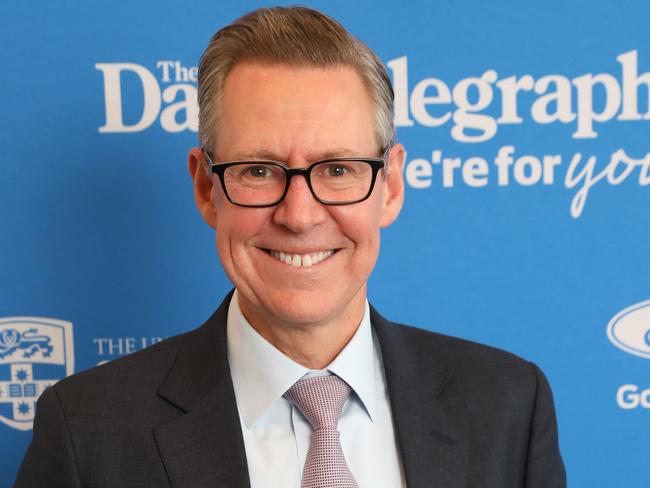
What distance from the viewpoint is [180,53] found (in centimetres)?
171

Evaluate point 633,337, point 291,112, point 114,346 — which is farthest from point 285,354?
point 633,337

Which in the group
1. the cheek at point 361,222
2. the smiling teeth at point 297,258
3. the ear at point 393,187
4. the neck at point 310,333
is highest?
the ear at point 393,187

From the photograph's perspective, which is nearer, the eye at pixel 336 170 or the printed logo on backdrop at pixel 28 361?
the eye at pixel 336 170

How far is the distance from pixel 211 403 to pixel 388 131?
498mm

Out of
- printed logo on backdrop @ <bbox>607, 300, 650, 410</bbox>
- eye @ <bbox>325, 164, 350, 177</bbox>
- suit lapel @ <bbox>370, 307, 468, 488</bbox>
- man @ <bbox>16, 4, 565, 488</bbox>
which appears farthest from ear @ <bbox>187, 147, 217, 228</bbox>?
printed logo on backdrop @ <bbox>607, 300, 650, 410</bbox>

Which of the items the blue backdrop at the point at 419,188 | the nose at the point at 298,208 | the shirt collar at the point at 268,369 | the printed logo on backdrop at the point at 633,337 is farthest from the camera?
the printed logo on backdrop at the point at 633,337

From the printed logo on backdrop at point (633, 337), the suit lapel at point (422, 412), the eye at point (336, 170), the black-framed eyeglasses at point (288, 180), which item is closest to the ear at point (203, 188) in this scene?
the black-framed eyeglasses at point (288, 180)

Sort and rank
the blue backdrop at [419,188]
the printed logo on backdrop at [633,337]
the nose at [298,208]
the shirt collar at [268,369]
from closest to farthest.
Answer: the nose at [298,208] < the shirt collar at [268,369] < the blue backdrop at [419,188] < the printed logo on backdrop at [633,337]

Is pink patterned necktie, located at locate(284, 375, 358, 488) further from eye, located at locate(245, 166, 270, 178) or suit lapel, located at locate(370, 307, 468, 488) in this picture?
eye, located at locate(245, 166, 270, 178)

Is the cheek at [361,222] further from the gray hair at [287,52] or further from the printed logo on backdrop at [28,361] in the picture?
the printed logo on backdrop at [28,361]

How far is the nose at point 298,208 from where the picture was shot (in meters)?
1.17

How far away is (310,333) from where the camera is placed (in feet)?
4.21

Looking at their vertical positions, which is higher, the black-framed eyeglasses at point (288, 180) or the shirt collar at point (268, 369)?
the black-framed eyeglasses at point (288, 180)

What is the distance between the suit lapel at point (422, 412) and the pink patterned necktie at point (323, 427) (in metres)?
0.09
